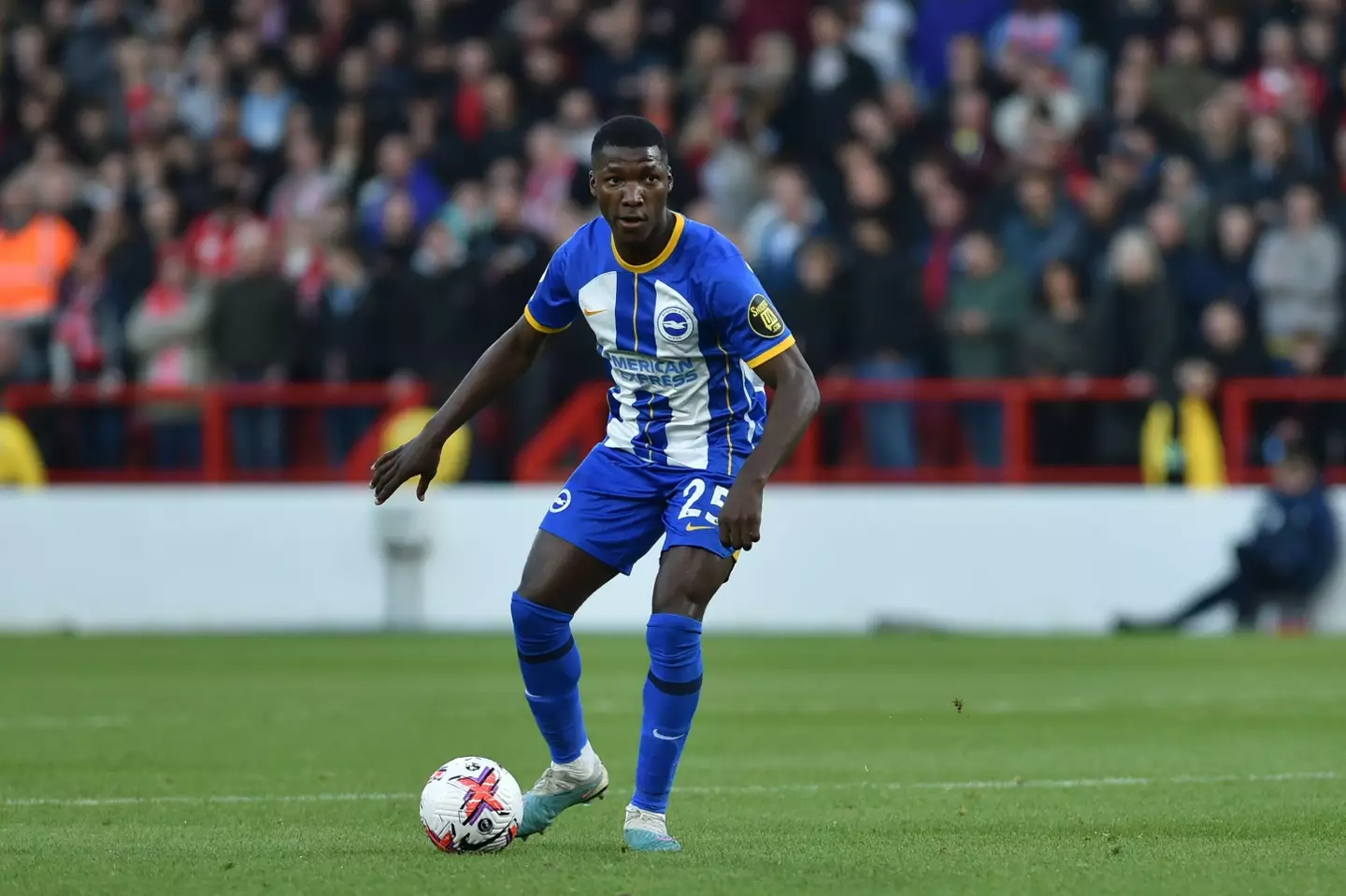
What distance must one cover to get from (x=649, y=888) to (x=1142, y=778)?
10.8 feet

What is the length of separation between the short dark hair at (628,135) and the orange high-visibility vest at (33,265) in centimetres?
1286

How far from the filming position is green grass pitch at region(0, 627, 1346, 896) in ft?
20.3

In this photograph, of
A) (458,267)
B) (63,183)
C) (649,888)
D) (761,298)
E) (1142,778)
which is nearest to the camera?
(649,888)

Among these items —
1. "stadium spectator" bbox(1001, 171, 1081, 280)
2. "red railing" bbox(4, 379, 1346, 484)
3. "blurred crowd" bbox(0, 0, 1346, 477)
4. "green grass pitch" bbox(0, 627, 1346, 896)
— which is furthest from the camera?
"stadium spectator" bbox(1001, 171, 1081, 280)

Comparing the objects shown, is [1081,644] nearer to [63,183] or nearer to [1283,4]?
[1283,4]

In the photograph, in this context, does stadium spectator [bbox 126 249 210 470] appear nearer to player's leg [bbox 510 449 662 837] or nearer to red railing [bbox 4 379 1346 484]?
red railing [bbox 4 379 1346 484]

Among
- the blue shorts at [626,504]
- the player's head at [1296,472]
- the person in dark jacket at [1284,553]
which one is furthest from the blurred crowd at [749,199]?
the blue shorts at [626,504]

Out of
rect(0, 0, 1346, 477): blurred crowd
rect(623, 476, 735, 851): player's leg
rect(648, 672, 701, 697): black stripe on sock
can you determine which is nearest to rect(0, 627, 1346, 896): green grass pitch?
rect(623, 476, 735, 851): player's leg

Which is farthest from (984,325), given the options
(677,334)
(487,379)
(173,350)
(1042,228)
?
(677,334)

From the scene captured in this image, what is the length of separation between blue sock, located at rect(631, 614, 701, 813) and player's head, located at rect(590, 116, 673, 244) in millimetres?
1146

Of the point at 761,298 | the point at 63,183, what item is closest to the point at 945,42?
the point at 63,183

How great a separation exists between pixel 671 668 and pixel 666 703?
10 cm

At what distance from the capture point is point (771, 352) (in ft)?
22.1

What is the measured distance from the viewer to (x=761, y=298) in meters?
6.75
